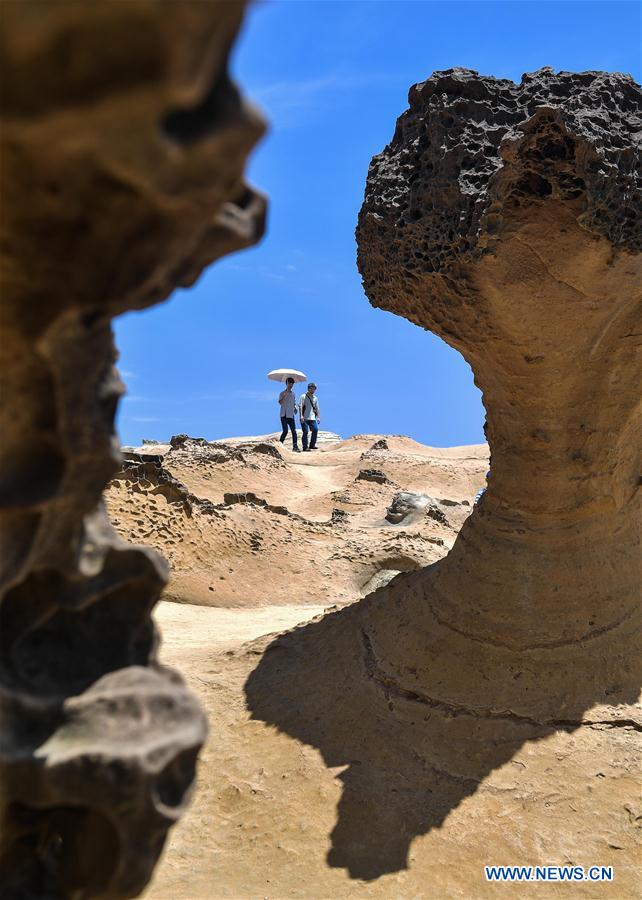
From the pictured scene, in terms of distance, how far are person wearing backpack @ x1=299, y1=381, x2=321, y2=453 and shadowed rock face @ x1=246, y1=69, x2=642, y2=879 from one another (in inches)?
450

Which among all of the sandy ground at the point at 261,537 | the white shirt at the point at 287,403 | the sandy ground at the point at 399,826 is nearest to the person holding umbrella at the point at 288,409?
the white shirt at the point at 287,403

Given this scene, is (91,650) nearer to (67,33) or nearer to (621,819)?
(67,33)

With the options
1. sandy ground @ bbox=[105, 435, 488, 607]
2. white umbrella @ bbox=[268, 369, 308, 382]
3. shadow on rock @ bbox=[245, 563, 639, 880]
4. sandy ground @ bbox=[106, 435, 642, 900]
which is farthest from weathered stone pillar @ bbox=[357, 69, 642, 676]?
white umbrella @ bbox=[268, 369, 308, 382]

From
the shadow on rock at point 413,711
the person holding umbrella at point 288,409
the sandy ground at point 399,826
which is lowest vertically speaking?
the sandy ground at point 399,826

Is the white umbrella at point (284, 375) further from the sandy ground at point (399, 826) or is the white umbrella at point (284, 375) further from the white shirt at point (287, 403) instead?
the sandy ground at point (399, 826)

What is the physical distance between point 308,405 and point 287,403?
22.8 inches

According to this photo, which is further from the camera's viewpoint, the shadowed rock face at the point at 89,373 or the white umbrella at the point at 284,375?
the white umbrella at the point at 284,375

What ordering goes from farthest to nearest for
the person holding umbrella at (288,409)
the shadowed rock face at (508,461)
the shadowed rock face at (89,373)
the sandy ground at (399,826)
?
the person holding umbrella at (288,409)
the shadowed rock face at (508,461)
the sandy ground at (399,826)
the shadowed rock face at (89,373)

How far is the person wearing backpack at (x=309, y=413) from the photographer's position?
15.6 metres

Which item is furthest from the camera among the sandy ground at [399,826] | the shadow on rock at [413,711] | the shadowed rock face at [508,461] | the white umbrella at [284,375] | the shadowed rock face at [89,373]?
the white umbrella at [284,375]

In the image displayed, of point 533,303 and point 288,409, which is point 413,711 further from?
point 288,409

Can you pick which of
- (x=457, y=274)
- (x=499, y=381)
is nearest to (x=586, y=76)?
(x=457, y=274)

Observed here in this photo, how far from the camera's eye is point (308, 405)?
1592 cm

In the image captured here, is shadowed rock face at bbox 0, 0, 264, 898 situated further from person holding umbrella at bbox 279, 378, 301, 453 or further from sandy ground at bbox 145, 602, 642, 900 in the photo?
person holding umbrella at bbox 279, 378, 301, 453
